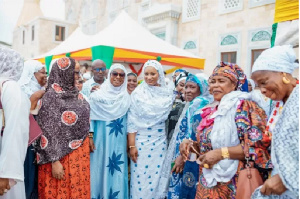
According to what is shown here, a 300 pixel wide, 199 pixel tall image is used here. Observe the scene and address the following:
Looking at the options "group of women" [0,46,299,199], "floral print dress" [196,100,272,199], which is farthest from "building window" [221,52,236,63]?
"floral print dress" [196,100,272,199]

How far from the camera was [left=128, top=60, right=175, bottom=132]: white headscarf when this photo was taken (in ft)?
9.05

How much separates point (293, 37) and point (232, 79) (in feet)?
1.73

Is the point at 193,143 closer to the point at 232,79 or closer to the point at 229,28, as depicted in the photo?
the point at 232,79

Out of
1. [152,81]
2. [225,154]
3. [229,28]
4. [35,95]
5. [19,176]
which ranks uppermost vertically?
[229,28]

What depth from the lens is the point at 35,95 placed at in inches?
89.0

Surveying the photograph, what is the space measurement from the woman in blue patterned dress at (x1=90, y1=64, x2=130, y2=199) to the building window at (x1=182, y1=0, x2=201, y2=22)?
284 inches

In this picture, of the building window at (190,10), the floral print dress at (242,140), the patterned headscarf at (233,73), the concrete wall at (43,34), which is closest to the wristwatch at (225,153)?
the floral print dress at (242,140)

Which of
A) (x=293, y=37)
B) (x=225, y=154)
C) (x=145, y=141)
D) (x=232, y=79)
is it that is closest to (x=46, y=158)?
(x=145, y=141)

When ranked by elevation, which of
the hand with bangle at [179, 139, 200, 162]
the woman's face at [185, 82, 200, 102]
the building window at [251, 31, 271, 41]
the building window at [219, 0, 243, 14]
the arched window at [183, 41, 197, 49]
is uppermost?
the building window at [219, 0, 243, 14]

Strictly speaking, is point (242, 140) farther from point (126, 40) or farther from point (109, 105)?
point (126, 40)

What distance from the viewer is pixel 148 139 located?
2.79 metres

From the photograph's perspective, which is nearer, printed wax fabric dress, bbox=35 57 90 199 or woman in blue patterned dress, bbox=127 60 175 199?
printed wax fabric dress, bbox=35 57 90 199

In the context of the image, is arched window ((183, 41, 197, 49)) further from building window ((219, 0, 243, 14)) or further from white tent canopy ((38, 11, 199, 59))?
white tent canopy ((38, 11, 199, 59))

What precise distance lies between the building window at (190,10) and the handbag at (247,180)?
8409mm
